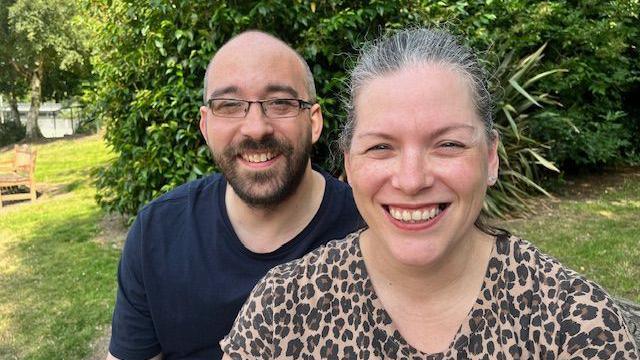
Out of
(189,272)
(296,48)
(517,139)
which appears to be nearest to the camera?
(189,272)

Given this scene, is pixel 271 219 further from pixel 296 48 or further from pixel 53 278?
pixel 53 278

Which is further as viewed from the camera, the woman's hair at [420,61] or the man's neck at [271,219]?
the man's neck at [271,219]

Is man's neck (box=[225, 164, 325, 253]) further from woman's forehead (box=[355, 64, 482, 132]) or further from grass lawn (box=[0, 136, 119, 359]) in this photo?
grass lawn (box=[0, 136, 119, 359])

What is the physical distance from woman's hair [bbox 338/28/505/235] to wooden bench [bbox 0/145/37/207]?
11.6 metres

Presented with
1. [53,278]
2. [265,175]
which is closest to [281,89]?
[265,175]

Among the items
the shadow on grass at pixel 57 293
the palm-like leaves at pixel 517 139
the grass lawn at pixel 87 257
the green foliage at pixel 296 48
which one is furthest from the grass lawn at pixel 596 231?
the shadow on grass at pixel 57 293

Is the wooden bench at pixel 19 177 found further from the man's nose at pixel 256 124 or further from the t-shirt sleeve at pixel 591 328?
the t-shirt sleeve at pixel 591 328

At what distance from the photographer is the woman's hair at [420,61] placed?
1.53 metres

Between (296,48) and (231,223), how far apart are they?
3.08 meters

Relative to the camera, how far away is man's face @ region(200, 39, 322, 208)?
→ 226 centimetres

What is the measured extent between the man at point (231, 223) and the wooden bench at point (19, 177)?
10.6 meters

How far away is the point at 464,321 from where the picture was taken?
158 cm

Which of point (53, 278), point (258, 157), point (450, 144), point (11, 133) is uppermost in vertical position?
point (450, 144)

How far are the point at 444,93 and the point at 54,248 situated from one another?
7.51 meters
